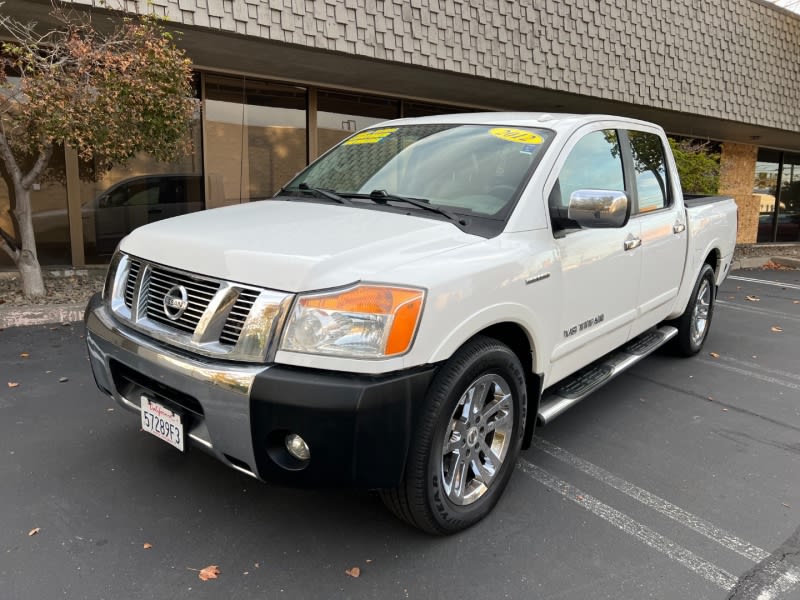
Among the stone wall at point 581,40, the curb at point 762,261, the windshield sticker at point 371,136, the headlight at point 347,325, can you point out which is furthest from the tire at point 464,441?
the curb at point 762,261

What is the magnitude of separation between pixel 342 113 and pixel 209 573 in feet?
30.4

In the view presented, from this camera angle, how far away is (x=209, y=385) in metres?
2.18

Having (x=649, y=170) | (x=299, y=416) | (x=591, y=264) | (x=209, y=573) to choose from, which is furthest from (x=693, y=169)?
(x=209, y=573)

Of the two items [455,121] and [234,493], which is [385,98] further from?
[234,493]

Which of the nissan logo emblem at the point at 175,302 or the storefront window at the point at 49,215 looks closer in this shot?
the nissan logo emblem at the point at 175,302

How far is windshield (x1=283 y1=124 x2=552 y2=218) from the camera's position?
9.77ft

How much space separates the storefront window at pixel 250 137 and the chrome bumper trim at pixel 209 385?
729 centimetres

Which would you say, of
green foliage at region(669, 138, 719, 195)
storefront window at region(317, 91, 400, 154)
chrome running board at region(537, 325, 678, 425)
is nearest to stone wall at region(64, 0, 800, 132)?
green foliage at region(669, 138, 719, 195)

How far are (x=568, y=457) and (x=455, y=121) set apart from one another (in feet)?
6.81

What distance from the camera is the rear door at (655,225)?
12.7 feet

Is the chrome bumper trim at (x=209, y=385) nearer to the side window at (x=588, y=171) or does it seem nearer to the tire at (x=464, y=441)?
the tire at (x=464, y=441)

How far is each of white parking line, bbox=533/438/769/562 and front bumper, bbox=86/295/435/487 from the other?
1484mm

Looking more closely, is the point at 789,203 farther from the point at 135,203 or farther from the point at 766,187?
the point at 135,203

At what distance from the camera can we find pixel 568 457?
344 centimetres
